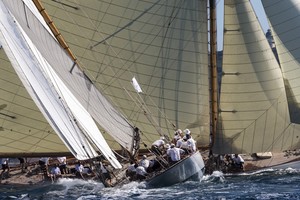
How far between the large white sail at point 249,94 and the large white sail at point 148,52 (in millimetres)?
1446

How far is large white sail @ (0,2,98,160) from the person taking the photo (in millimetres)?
Answer: 32656

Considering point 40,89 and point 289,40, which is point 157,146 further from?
point 289,40

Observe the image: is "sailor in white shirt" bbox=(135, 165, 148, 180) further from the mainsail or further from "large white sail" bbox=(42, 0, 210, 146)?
"large white sail" bbox=(42, 0, 210, 146)

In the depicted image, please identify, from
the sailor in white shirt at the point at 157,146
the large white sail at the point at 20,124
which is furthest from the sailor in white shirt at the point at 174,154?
the large white sail at the point at 20,124

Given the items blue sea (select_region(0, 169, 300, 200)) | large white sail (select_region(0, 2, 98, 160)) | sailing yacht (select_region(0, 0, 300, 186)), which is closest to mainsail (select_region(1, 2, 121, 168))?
large white sail (select_region(0, 2, 98, 160))

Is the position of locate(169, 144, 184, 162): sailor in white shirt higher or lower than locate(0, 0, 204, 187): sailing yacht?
lower

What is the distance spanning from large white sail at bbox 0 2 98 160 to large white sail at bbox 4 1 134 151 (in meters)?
0.49

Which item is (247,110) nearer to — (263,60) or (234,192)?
(263,60)

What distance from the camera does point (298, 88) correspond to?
4088cm

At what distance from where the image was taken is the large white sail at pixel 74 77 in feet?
107

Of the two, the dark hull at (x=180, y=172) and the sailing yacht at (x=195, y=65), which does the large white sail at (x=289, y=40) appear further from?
the dark hull at (x=180, y=172)

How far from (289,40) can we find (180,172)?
843 centimetres

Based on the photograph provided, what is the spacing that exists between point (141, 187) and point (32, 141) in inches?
253

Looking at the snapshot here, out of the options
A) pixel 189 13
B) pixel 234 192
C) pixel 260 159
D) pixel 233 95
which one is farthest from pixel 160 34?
pixel 234 192
